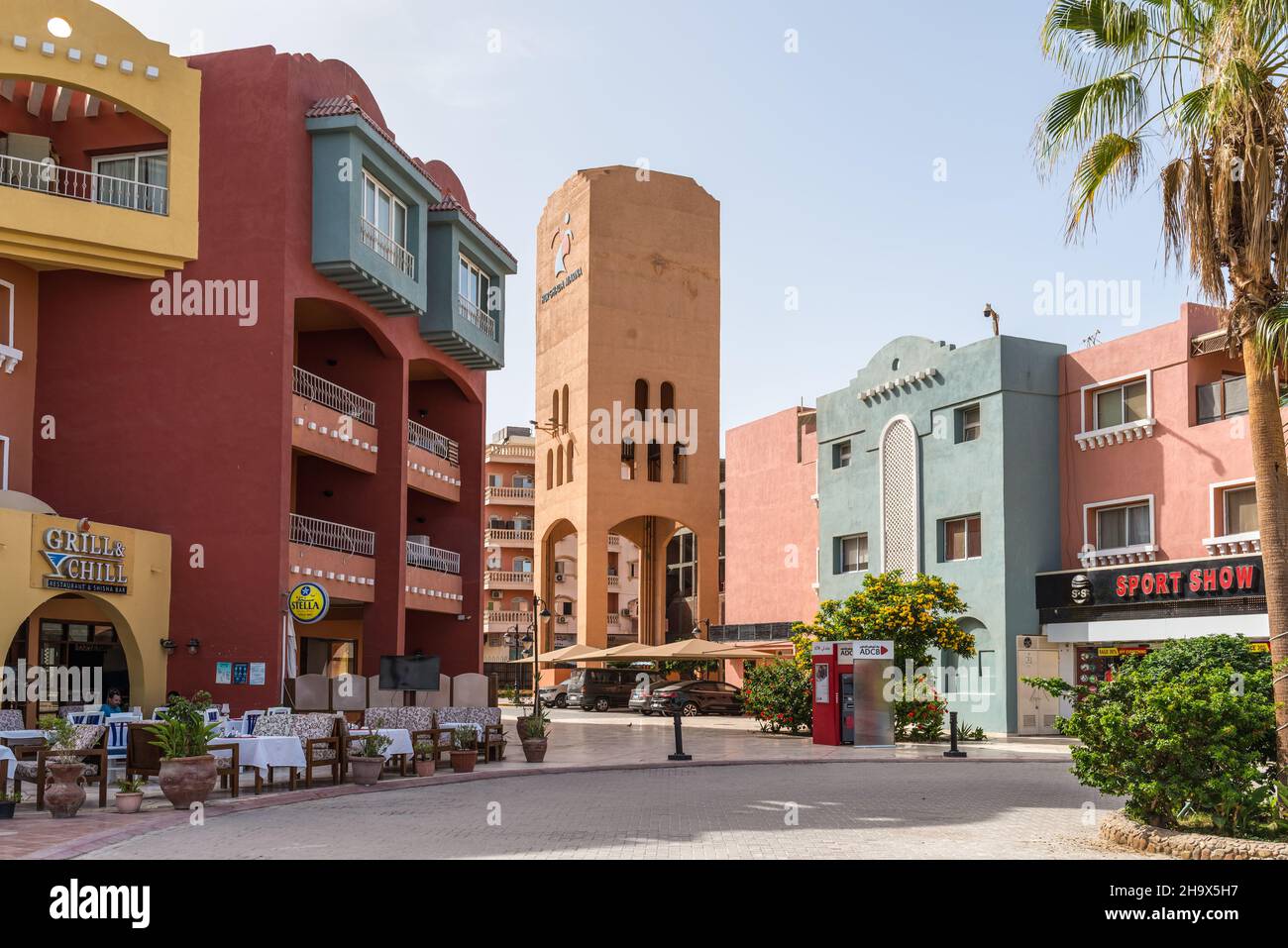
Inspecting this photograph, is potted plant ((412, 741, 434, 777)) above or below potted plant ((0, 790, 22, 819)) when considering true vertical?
below

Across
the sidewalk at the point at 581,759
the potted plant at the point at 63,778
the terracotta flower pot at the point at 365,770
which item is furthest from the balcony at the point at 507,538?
the potted plant at the point at 63,778

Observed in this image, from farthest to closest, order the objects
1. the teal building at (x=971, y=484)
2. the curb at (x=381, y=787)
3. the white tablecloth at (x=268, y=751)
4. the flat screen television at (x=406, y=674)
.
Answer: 1. the teal building at (x=971, y=484)
2. the flat screen television at (x=406, y=674)
3. the white tablecloth at (x=268, y=751)
4. the curb at (x=381, y=787)

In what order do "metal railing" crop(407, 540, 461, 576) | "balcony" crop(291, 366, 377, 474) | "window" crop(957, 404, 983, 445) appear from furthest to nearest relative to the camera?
"window" crop(957, 404, 983, 445) < "metal railing" crop(407, 540, 461, 576) < "balcony" crop(291, 366, 377, 474)

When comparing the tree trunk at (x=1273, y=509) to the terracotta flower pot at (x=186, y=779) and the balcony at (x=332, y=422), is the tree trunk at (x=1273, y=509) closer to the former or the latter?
the terracotta flower pot at (x=186, y=779)

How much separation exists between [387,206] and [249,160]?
391 centimetres

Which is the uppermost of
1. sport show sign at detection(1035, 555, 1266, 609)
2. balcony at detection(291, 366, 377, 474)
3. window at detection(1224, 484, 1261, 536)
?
balcony at detection(291, 366, 377, 474)

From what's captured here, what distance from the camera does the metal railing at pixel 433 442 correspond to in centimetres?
3500

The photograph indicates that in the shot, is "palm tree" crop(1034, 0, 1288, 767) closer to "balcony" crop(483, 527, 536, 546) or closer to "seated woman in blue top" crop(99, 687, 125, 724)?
"seated woman in blue top" crop(99, 687, 125, 724)

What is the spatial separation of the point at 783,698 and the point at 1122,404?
11.1 meters

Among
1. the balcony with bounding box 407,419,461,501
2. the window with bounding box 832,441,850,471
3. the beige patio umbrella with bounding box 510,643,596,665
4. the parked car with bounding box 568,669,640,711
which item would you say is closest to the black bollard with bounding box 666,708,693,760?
the balcony with bounding box 407,419,461,501

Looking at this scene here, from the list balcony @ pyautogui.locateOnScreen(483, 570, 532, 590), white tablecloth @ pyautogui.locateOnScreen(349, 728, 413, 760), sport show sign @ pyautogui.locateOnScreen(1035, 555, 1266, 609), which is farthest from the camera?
balcony @ pyautogui.locateOnScreen(483, 570, 532, 590)

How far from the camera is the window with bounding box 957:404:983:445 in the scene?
36.3 metres

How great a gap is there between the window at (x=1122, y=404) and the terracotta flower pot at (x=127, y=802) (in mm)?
→ 25036

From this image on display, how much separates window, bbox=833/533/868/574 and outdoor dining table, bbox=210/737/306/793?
2585cm
